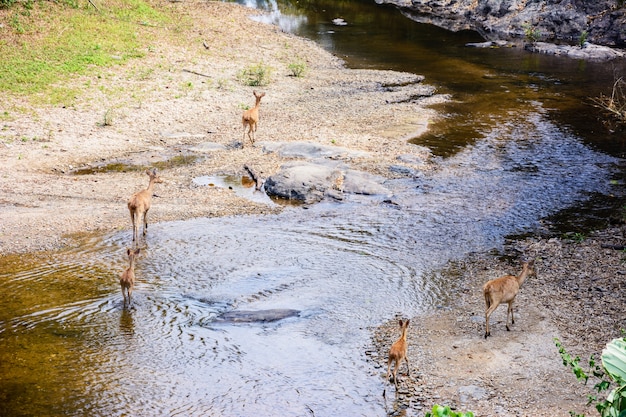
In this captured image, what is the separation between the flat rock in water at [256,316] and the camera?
10.4 m

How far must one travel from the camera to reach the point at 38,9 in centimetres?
2745

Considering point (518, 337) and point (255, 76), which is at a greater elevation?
point (255, 76)

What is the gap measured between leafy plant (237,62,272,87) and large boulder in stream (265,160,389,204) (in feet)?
28.9

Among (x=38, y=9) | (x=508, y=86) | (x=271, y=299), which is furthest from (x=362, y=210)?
(x=38, y=9)

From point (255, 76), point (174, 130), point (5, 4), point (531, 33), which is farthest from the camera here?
point (531, 33)

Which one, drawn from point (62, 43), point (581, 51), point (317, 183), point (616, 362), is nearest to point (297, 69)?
point (62, 43)

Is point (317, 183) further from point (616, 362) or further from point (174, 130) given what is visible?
point (616, 362)

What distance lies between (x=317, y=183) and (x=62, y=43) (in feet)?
44.1

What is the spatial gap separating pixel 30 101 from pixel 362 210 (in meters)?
10.9

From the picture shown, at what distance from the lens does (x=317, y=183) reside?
16375 mm

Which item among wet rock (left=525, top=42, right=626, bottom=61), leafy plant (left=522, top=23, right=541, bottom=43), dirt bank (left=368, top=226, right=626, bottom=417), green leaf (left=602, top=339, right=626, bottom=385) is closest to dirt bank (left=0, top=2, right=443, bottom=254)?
dirt bank (left=368, top=226, right=626, bottom=417)

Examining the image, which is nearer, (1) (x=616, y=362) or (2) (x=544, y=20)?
(1) (x=616, y=362)

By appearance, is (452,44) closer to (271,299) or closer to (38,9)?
(38,9)

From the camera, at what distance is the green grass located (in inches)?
843
